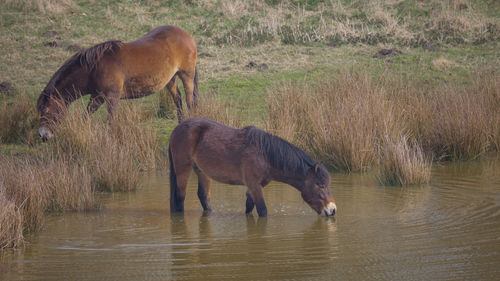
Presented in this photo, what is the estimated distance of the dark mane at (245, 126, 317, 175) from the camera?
6605 millimetres

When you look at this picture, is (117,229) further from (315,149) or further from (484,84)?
(484,84)

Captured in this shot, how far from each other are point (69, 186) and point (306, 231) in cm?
260

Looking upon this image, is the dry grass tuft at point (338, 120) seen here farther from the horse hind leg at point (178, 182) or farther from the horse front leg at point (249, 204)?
the horse hind leg at point (178, 182)

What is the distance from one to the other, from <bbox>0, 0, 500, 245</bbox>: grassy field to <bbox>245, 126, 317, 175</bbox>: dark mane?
1.82 metres

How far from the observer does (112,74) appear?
9.89 meters

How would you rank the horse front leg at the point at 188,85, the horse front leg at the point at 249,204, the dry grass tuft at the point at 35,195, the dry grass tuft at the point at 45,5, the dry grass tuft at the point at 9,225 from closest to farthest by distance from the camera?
the dry grass tuft at the point at 9,225 < the dry grass tuft at the point at 35,195 < the horse front leg at the point at 249,204 < the horse front leg at the point at 188,85 < the dry grass tuft at the point at 45,5

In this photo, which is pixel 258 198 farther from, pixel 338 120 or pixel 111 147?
pixel 338 120

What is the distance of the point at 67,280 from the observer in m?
4.79

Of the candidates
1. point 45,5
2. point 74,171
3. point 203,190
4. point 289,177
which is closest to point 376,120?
point 289,177

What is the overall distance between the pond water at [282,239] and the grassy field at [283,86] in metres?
0.45

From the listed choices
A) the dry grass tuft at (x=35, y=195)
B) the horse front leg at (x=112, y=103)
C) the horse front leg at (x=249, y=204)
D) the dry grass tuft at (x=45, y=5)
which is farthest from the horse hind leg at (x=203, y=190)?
the dry grass tuft at (x=45, y=5)

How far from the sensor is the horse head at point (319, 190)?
654 cm

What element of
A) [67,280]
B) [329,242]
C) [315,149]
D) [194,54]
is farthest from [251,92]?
[67,280]

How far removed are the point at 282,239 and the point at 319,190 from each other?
0.86 meters
